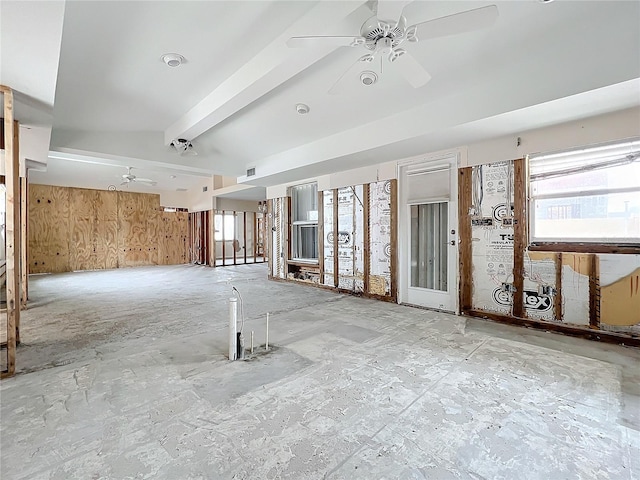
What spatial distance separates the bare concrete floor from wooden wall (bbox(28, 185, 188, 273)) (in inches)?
278

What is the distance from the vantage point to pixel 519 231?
4004mm

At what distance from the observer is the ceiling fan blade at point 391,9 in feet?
6.29

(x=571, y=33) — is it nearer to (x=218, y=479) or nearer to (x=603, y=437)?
(x=603, y=437)

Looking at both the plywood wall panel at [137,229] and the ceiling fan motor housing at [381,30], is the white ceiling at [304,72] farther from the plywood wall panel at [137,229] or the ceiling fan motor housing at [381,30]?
the plywood wall panel at [137,229]

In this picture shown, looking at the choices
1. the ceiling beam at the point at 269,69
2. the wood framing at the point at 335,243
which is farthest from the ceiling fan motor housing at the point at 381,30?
the wood framing at the point at 335,243

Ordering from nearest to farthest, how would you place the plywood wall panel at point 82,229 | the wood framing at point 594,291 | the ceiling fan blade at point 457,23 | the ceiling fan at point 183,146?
the ceiling fan blade at point 457,23
the wood framing at point 594,291
the ceiling fan at point 183,146
the plywood wall panel at point 82,229

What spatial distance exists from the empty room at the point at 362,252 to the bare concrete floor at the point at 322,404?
2cm

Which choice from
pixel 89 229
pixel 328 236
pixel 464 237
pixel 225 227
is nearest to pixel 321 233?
pixel 328 236

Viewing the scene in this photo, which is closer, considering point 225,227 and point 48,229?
point 48,229

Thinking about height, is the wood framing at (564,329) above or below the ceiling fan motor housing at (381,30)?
below

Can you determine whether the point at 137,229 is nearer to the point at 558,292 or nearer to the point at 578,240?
the point at 558,292

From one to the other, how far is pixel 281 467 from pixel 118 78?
437cm

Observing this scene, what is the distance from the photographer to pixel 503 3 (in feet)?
8.43

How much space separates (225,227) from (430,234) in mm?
8908
